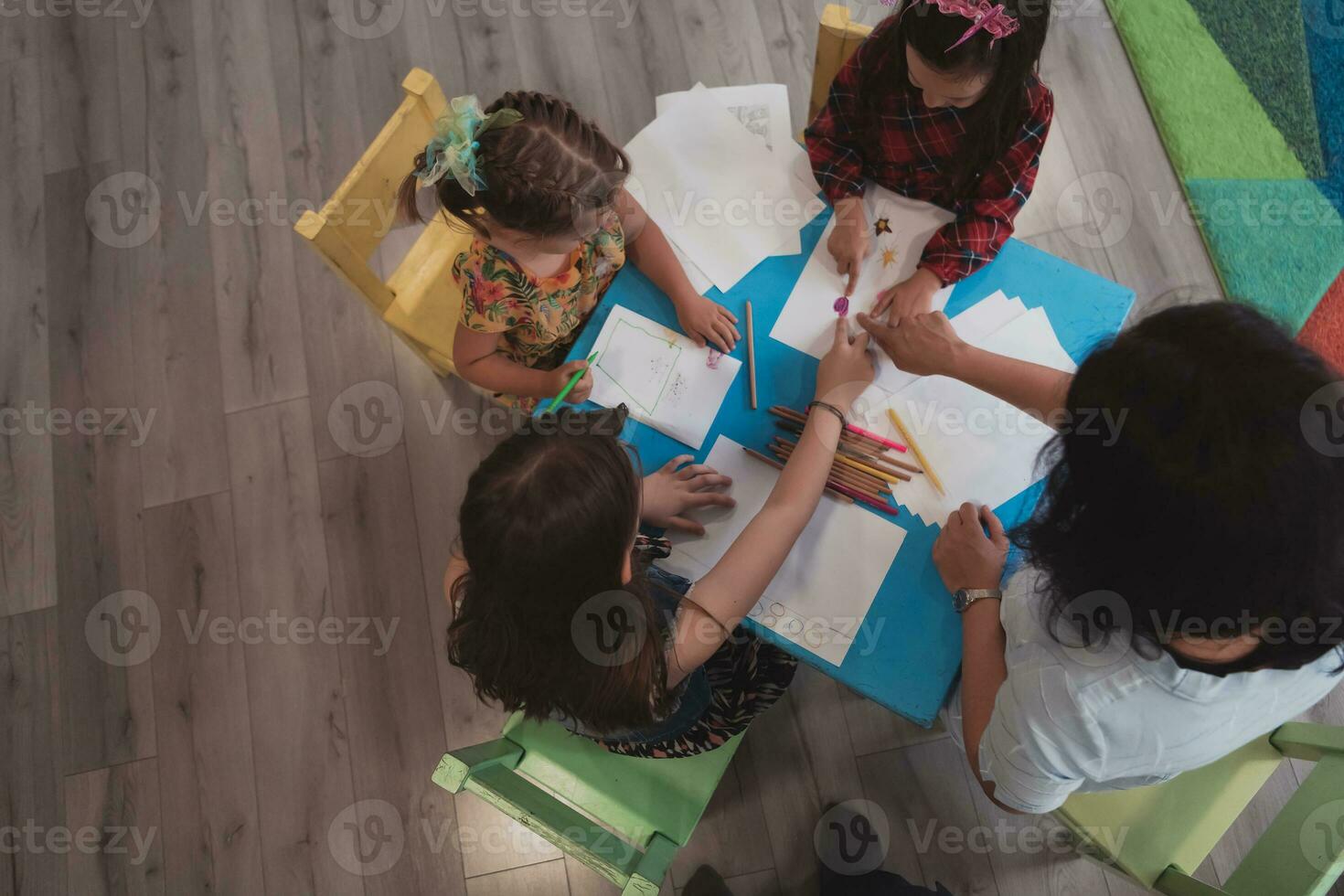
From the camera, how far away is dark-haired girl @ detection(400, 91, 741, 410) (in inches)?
40.5

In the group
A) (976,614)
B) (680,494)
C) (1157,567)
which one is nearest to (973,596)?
(976,614)

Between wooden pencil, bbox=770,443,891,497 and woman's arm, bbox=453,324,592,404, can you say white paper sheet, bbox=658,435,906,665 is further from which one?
woman's arm, bbox=453,324,592,404

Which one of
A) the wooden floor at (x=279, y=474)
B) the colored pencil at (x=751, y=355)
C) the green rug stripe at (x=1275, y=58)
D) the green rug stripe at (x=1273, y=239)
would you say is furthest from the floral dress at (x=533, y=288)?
the green rug stripe at (x=1275, y=58)

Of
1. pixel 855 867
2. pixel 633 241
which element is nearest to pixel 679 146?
pixel 633 241

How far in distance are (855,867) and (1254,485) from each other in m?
1.20

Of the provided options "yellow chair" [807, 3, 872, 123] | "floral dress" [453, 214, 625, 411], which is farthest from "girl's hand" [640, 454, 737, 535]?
"yellow chair" [807, 3, 872, 123]

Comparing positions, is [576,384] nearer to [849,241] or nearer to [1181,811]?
[849,241]

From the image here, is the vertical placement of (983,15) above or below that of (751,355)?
above

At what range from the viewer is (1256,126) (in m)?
1.97

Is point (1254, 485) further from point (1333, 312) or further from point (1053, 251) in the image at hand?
point (1333, 312)

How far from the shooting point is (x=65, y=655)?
70.4 inches

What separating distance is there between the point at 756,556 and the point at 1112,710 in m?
0.42

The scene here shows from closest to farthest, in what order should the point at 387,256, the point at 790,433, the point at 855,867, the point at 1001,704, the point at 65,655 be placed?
the point at 1001,704, the point at 790,433, the point at 855,867, the point at 65,655, the point at 387,256

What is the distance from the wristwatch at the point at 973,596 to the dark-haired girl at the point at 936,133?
15.7 inches
